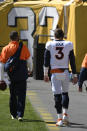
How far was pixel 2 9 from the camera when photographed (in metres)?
27.8

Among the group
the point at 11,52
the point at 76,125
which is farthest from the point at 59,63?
the point at 76,125

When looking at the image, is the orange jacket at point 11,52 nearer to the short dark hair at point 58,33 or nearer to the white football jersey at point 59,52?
the white football jersey at point 59,52

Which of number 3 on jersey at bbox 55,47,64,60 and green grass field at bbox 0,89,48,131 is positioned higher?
number 3 on jersey at bbox 55,47,64,60

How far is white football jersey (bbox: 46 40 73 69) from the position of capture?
1255 cm

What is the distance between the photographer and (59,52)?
12531 mm

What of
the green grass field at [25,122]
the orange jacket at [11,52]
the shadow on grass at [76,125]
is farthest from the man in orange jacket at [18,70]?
the shadow on grass at [76,125]

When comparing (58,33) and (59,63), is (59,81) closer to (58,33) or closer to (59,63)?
(59,63)

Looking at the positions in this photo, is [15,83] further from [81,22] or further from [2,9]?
[2,9]

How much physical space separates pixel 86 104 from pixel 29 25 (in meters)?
11.8

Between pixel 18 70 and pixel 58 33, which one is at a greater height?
pixel 58 33

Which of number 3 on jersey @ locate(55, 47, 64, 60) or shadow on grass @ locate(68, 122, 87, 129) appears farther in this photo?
number 3 on jersey @ locate(55, 47, 64, 60)

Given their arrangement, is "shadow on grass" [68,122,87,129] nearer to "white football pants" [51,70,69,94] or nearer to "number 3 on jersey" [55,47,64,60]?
"white football pants" [51,70,69,94]

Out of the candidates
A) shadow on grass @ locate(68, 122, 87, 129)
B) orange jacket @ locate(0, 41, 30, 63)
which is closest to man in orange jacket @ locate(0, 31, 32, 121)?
orange jacket @ locate(0, 41, 30, 63)

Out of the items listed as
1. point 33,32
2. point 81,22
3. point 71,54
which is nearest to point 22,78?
point 71,54
